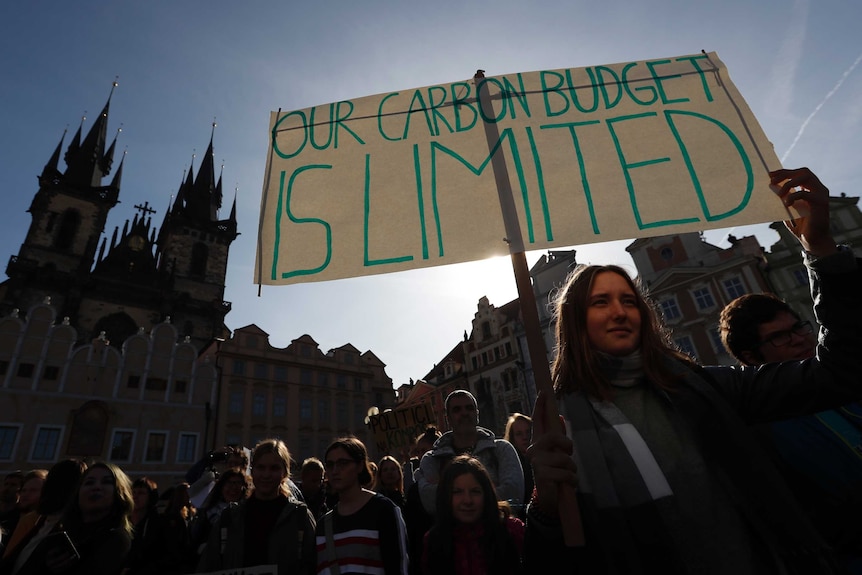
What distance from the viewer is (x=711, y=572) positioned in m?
1.06

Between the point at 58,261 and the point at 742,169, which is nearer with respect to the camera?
the point at 742,169

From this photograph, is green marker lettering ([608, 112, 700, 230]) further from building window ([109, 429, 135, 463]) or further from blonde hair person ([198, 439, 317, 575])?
building window ([109, 429, 135, 463])

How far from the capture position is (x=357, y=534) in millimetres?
3000

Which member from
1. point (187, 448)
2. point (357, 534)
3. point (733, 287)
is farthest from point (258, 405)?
point (733, 287)

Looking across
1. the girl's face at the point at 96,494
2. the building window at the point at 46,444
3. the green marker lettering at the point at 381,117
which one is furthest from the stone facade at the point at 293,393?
the green marker lettering at the point at 381,117

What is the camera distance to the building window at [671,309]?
1958cm

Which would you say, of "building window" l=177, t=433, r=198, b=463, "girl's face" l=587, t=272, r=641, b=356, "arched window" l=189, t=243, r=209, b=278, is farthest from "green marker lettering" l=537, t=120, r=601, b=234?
"arched window" l=189, t=243, r=209, b=278

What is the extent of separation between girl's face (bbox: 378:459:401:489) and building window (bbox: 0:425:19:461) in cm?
2189

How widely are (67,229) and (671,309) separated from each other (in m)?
46.4

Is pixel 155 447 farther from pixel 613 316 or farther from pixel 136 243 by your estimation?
pixel 136 243

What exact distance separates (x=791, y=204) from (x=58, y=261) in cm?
4565

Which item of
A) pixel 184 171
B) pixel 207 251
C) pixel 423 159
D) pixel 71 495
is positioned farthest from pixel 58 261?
pixel 423 159

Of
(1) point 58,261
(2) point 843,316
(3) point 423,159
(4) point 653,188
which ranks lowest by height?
(2) point 843,316

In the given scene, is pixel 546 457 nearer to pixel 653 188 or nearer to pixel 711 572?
pixel 711 572
